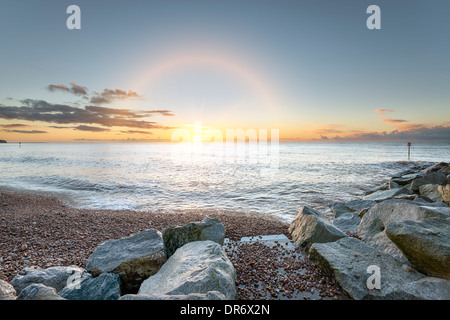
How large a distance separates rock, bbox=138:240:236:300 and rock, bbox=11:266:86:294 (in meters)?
1.62

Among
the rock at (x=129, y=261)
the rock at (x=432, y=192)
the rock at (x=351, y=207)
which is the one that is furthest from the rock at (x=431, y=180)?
the rock at (x=129, y=261)

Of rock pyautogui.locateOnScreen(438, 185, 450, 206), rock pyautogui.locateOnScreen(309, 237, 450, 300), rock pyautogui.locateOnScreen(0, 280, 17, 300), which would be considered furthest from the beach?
rock pyautogui.locateOnScreen(438, 185, 450, 206)

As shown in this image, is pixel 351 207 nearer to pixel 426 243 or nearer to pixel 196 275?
pixel 426 243

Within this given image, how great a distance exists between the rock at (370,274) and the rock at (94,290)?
4295 millimetres

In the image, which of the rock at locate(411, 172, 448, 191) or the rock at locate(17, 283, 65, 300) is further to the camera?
the rock at locate(411, 172, 448, 191)

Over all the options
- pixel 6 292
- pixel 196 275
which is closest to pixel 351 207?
pixel 196 275

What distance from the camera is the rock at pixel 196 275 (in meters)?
3.75

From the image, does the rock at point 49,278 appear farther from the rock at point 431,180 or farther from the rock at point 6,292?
the rock at point 431,180

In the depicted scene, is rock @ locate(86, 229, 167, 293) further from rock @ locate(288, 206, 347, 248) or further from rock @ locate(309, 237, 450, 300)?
rock @ locate(288, 206, 347, 248)

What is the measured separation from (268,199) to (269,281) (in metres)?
10.8

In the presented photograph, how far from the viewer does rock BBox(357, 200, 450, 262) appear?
5.57 metres

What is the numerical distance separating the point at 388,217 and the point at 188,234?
582cm
